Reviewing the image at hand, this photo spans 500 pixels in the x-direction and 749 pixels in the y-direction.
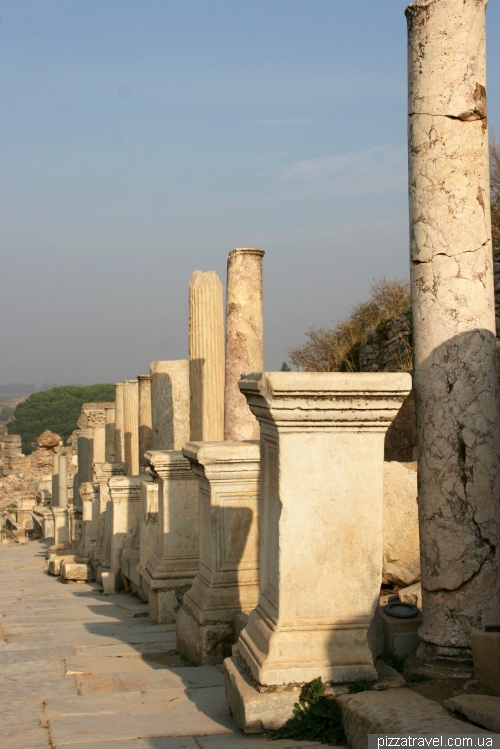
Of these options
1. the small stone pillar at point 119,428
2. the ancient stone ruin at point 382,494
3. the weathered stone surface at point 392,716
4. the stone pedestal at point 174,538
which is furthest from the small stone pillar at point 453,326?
the small stone pillar at point 119,428

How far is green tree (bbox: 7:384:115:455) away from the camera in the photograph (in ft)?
299

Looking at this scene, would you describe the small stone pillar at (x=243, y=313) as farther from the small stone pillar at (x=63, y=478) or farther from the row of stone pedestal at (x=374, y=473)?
the small stone pillar at (x=63, y=478)

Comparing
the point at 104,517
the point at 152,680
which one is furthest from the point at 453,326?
the point at 104,517

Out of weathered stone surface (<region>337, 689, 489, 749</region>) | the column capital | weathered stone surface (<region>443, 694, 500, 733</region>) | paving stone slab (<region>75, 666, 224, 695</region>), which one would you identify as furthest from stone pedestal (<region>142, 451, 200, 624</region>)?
weathered stone surface (<region>443, 694, 500, 733</region>)

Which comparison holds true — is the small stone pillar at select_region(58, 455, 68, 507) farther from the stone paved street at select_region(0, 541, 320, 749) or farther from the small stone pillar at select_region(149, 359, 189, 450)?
the stone paved street at select_region(0, 541, 320, 749)

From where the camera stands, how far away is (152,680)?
4.60 meters

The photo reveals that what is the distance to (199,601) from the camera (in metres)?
5.12

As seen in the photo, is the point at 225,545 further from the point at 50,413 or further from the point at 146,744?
the point at 50,413

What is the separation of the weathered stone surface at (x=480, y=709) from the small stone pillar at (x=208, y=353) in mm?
5982

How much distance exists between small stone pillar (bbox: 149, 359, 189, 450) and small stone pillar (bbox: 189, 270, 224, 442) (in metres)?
1.47

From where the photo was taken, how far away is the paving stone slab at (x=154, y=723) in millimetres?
3568

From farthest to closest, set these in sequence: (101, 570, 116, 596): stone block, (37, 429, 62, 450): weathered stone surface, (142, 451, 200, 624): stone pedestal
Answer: (37, 429, 62, 450): weathered stone surface < (101, 570, 116, 596): stone block < (142, 451, 200, 624): stone pedestal

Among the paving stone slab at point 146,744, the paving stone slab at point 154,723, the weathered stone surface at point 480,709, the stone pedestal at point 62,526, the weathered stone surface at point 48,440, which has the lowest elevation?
the stone pedestal at point 62,526

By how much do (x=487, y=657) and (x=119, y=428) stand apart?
1566cm
